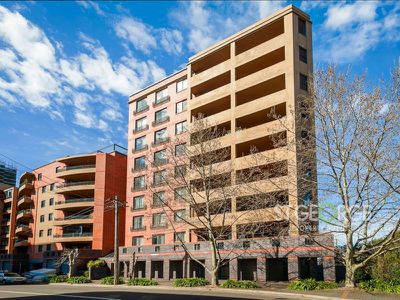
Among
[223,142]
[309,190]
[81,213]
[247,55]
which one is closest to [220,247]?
[223,142]

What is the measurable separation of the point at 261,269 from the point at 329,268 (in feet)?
23.5

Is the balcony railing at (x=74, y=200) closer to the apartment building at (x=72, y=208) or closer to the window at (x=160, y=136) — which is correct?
the apartment building at (x=72, y=208)

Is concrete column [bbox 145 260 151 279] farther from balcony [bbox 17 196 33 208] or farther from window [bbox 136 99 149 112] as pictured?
balcony [bbox 17 196 33 208]

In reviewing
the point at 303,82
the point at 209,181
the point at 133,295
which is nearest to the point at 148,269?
the point at 209,181

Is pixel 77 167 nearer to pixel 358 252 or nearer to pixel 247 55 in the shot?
pixel 247 55

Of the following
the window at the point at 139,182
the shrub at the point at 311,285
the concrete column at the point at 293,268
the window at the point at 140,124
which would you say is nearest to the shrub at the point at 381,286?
the shrub at the point at 311,285

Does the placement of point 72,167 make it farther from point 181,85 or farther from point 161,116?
point 181,85

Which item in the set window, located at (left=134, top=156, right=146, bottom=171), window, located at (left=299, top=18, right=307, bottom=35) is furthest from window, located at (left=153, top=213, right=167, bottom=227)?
window, located at (left=299, top=18, right=307, bottom=35)

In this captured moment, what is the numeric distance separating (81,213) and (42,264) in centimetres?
1271

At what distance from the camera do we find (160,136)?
60031 mm

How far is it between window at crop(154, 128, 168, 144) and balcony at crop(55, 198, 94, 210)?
1445 centimetres

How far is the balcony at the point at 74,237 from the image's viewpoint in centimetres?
6476

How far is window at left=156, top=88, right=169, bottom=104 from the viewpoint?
198ft

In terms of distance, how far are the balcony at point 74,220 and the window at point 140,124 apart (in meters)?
14.7
